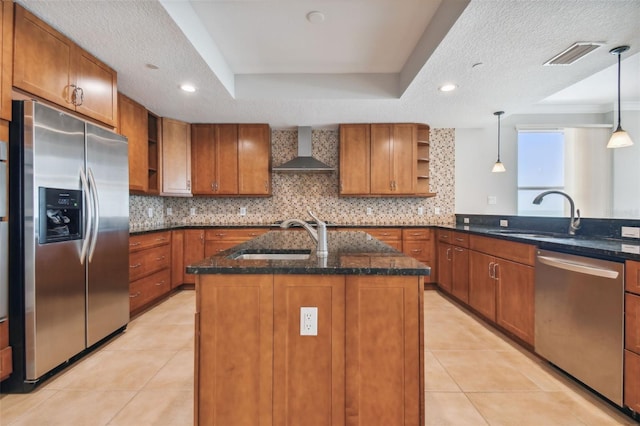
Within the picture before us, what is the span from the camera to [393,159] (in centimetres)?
441

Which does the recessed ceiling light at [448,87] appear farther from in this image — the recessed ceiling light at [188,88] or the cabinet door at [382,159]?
the recessed ceiling light at [188,88]

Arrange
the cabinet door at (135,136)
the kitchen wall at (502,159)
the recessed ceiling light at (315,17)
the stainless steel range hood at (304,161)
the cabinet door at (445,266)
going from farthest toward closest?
1. the kitchen wall at (502,159)
2. the stainless steel range hood at (304,161)
3. the cabinet door at (445,266)
4. the cabinet door at (135,136)
5. the recessed ceiling light at (315,17)

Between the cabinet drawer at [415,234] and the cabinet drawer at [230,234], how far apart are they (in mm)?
2070

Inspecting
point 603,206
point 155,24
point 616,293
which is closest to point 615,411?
point 616,293

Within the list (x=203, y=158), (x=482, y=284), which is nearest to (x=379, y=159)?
(x=482, y=284)

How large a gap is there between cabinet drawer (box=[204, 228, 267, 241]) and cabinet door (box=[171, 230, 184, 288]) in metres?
0.35

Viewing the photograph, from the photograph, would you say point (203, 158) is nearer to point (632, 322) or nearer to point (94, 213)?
point (94, 213)

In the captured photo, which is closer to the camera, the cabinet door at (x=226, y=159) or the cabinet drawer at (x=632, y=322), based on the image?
the cabinet drawer at (x=632, y=322)

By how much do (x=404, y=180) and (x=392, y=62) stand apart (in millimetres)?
1821

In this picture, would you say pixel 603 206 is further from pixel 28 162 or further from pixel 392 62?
pixel 28 162

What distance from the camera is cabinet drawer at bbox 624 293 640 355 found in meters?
1.55

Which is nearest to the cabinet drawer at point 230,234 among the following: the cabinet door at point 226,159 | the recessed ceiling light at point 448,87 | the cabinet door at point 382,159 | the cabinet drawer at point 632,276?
the cabinet door at point 226,159

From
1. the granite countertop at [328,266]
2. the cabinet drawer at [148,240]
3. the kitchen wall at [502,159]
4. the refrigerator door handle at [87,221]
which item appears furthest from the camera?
the kitchen wall at [502,159]

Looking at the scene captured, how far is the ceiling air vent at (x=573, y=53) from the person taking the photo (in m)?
2.21
